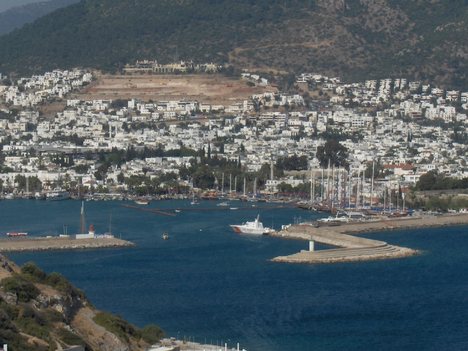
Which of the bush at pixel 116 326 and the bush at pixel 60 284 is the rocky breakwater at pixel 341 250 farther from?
the bush at pixel 116 326

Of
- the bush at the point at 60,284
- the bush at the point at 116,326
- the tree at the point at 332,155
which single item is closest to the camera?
the bush at the point at 116,326

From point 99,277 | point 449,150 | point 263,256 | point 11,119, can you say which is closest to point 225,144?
point 449,150

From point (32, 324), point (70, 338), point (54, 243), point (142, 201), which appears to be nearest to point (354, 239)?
point (54, 243)

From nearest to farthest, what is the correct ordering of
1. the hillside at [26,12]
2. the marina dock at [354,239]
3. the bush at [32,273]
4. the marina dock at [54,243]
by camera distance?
the bush at [32,273] < the marina dock at [354,239] < the marina dock at [54,243] < the hillside at [26,12]

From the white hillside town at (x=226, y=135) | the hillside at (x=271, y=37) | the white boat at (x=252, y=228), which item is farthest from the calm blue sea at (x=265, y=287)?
the hillside at (x=271, y=37)

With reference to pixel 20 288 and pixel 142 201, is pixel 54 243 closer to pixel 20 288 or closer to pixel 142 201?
pixel 142 201

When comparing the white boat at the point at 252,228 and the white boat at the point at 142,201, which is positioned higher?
the white boat at the point at 142,201

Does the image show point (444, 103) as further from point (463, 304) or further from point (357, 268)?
point (463, 304)

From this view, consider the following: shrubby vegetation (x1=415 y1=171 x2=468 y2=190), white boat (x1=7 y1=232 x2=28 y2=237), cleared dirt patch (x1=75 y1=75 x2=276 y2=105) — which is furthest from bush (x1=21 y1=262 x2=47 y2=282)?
cleared dirt patch (x1=75 y1=75 x2=276 y2=105)
